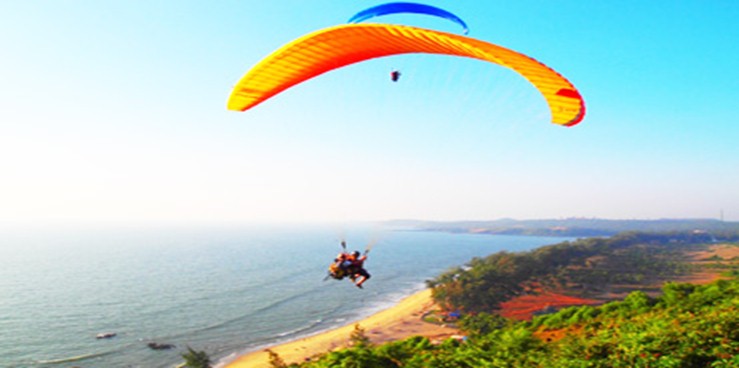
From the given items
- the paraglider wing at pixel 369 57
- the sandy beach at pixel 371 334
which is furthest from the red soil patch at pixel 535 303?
the paraglider wing at pixel 369 57

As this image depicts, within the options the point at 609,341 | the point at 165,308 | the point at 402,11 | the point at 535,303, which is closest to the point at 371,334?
the point at 535,303

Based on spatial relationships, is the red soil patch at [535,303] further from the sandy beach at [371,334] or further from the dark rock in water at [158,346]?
the dark rock in water at [158,346]

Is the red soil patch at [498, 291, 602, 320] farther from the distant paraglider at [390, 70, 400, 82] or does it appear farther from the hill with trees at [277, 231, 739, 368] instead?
the distant paraglider at [390, 70, 400, 82]

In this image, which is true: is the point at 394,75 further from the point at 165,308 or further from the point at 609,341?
the point at 165,308

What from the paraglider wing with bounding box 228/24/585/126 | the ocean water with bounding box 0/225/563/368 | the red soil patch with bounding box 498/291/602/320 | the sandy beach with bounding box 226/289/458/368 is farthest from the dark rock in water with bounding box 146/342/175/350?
the paraglider wing with bounding box 228/24/585/126

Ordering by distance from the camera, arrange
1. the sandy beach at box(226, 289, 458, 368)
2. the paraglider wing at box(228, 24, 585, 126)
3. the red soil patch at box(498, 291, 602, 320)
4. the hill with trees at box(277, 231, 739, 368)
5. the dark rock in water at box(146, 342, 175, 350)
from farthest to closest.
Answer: the red soil patch at box(498, 291, 602, 320) → the dark rock in water at box(146, 342, 175, 350) → the sandy beach at box(226, 289, 458, 368) → the paraglider wing at box(228, 24, 585, 126) → the hill with trees at box(277, 231, 739, 368)

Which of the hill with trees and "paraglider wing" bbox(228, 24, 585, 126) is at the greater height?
"paraglider wing" bbox(228, 24, 585, 126)
